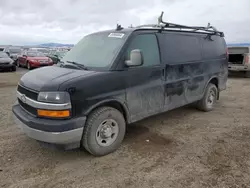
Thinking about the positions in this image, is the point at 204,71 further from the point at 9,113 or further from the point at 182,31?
the point at 9,113

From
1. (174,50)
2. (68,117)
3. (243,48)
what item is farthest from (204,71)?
(243,48)

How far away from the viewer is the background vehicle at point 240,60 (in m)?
12.7

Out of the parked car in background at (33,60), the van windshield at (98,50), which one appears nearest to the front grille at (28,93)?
the van windshield at (98,50)

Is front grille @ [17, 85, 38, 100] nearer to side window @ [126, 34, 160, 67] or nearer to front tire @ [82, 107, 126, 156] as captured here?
front tire @ [82, 107, 126, 156]

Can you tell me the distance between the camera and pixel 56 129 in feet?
10.6

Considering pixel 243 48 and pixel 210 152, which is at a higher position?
pixel 243 48

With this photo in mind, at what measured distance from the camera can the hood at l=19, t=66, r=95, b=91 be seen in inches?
131

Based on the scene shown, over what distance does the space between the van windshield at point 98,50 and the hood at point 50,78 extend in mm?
342

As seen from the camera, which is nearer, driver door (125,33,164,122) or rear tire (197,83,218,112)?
driver door (125,33,164,122)

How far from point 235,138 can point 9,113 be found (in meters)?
5.30

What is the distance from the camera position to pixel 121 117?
156 inches

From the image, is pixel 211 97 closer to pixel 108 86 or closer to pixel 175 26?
pixel 175 26

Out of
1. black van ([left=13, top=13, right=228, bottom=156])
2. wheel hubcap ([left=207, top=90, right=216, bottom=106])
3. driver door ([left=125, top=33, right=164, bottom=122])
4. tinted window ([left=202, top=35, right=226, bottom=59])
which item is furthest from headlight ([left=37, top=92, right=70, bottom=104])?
wheel hubcap ([left=207, top=90, right=216, bottom=106])

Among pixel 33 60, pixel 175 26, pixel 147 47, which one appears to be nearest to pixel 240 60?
pixel 175 26
